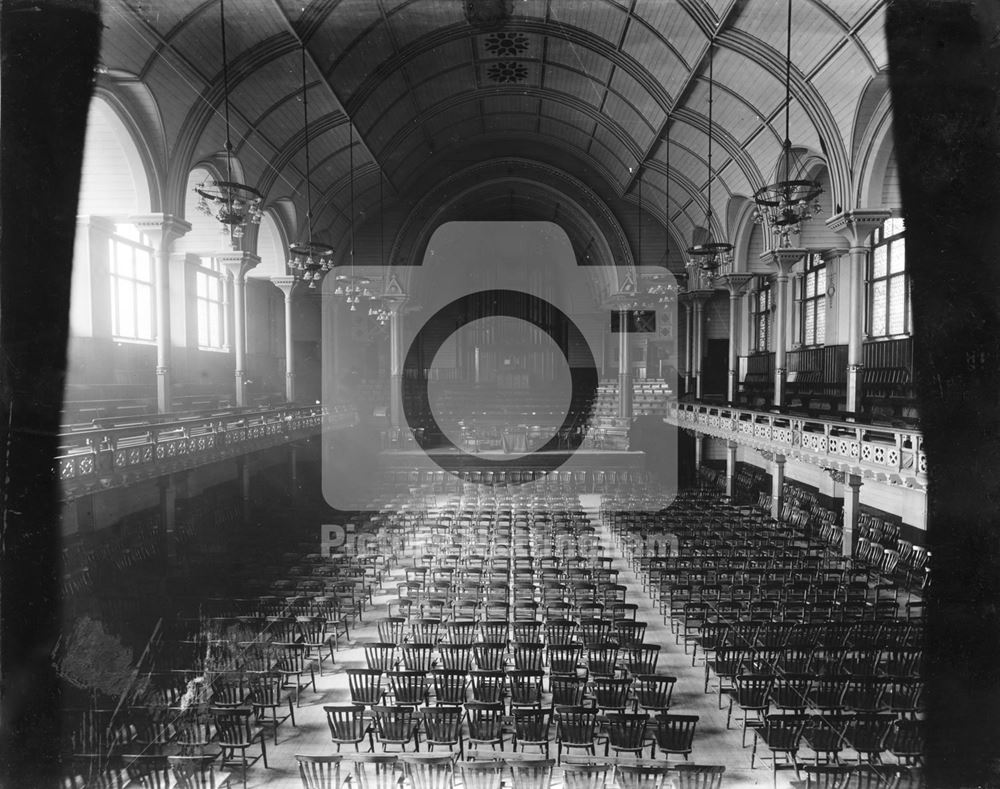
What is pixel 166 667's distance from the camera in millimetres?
7949

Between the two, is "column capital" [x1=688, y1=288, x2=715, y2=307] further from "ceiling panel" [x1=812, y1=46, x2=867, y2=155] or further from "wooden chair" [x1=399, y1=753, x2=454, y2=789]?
"wooden chair" [x1=399, y1=753, x2=454, y2=789]

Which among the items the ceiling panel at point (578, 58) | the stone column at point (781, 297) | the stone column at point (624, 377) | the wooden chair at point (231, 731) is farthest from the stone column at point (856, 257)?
the wooden chair at point (231, 731)

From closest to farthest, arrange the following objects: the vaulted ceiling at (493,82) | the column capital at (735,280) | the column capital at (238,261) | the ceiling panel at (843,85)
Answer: the vaulted ceiling at (493,82)
the ceiling panel at (843,85)
the column capital at (238,261)
the column capital at (735,280)

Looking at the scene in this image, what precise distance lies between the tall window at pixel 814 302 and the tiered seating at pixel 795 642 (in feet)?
33.4

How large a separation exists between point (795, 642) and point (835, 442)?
5.86m

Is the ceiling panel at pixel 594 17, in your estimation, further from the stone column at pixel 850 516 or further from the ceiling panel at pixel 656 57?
the stone column at pixel 850 516

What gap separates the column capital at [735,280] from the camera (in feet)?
75.3

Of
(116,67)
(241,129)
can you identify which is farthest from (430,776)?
(241,129)

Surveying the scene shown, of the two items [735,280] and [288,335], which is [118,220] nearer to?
[288,335]

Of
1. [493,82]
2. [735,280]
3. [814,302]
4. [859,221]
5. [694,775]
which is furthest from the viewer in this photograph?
[735,280]

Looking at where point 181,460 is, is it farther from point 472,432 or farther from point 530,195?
→ point 530,195

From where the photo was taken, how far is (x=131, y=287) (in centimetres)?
1770

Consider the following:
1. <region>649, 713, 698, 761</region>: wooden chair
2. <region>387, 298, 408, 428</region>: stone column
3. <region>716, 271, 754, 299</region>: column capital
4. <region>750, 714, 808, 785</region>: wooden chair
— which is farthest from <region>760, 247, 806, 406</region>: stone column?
<region>387, 298, 408, 428</region>: stone column

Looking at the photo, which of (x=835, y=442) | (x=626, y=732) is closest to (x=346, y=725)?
(x=626, y=732)
